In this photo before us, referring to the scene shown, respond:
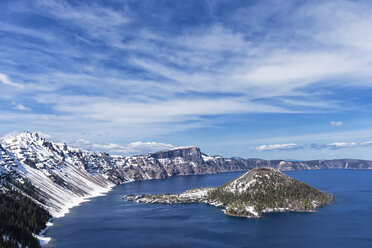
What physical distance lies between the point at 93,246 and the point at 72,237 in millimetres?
24478

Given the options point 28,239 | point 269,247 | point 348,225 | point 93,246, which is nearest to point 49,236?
point 28,239

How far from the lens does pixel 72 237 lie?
176625mm

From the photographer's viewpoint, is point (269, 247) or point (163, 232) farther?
point (163, 232)

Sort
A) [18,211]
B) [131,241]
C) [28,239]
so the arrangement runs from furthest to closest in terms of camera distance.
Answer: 1. [18,211]
2. [131,241]
3. [28,239]

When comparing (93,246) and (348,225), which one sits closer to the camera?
(93,246)

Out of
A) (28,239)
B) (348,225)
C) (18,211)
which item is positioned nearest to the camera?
(28,239)

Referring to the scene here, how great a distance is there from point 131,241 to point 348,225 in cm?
14424

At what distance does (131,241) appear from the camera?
16925cm

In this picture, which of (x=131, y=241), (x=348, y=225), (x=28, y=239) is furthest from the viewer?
(x=348, y=225)

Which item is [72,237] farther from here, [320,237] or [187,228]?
[320,237]

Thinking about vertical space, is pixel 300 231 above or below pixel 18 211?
below

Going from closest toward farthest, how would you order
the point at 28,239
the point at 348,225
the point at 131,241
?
the point at 28,239
the point at 131,241
the point at 348,225

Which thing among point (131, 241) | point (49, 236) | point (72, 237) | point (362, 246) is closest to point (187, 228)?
point (131, 241)

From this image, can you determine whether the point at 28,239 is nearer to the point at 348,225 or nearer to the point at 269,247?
the point at 269,247
